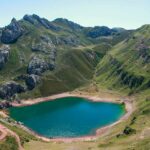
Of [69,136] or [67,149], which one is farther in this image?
[69,136]

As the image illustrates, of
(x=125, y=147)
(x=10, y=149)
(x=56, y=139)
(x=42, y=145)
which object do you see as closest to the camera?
(x=125, y=147)

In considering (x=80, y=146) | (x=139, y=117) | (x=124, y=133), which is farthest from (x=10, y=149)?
(x=139, y=117)

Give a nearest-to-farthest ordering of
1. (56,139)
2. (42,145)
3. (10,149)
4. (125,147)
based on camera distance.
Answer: (125,147) < (10,149) < (42,145) < (56,139)

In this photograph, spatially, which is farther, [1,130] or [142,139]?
[1,130]

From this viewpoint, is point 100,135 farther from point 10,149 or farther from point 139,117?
point 10,149

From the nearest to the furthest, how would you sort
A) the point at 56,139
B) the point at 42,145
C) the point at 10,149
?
the point at 10,149 < the point at 42,145 < the point at 56,139

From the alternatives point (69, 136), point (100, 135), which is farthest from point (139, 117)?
point (69, 136)

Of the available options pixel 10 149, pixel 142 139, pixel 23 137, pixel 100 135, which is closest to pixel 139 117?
pixel 100 135

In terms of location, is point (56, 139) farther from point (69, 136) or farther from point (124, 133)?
point (124, 133)
